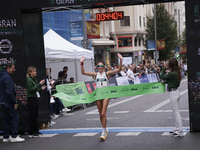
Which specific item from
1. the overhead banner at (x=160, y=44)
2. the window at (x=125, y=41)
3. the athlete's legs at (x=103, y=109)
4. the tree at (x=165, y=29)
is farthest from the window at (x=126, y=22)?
the athlete's legs at (x=103, y=109)

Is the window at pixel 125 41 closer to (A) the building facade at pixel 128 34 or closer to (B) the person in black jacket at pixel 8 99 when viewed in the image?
(A) the building facade at pixel 128 34

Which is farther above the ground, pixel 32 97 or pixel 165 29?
pixel 165 29

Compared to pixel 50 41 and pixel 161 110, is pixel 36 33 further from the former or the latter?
pixel 50 41

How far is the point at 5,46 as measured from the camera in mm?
9836

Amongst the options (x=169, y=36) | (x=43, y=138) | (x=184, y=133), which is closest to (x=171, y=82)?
(x=184, y=133)

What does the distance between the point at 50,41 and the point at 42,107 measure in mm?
7878

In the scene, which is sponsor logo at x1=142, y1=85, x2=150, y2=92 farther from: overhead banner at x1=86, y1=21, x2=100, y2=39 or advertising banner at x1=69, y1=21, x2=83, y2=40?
advertising banner at x1=69, y1=21, x2=83, y2=40

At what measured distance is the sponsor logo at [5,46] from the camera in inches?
386

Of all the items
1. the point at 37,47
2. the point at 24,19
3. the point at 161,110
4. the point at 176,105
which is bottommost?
the point at 161,110

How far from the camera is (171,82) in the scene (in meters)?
8.64

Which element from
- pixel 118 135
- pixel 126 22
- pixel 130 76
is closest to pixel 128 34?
pixel 126 22

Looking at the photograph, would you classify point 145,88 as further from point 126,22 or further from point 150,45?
point 126,22

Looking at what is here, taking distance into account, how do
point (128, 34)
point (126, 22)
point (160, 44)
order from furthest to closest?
point (128, 34), point (126, 22), point (160, 44)

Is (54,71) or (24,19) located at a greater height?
(24,19)
